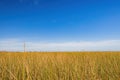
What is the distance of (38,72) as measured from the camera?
434cm

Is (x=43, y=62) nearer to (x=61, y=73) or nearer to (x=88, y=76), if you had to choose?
(x=61, y=73)

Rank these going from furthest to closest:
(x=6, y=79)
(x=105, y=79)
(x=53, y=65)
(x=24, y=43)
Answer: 1. (x=24, y=43)
2. (x=53, y=65)
3. (x=105, y=79)
4. (x=6, y=79)

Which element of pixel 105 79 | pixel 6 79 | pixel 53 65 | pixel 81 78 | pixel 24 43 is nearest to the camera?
pixel 81 78

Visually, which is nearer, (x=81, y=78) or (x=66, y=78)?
(x=81, y=78)

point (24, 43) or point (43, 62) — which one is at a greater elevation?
point (24, 43)

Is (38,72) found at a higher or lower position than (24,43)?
lower

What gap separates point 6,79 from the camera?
389 cm

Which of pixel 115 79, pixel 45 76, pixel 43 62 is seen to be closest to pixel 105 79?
pixel 115 79

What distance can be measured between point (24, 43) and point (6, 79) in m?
1.60

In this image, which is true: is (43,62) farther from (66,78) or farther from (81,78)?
(81,78)

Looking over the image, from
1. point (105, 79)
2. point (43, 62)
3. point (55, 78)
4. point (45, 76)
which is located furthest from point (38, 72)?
point (105, 79)

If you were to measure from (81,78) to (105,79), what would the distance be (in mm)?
787

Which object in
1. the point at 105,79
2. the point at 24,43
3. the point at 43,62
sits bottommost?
the point at 105,79

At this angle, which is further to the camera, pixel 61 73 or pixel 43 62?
pixel 43 62
